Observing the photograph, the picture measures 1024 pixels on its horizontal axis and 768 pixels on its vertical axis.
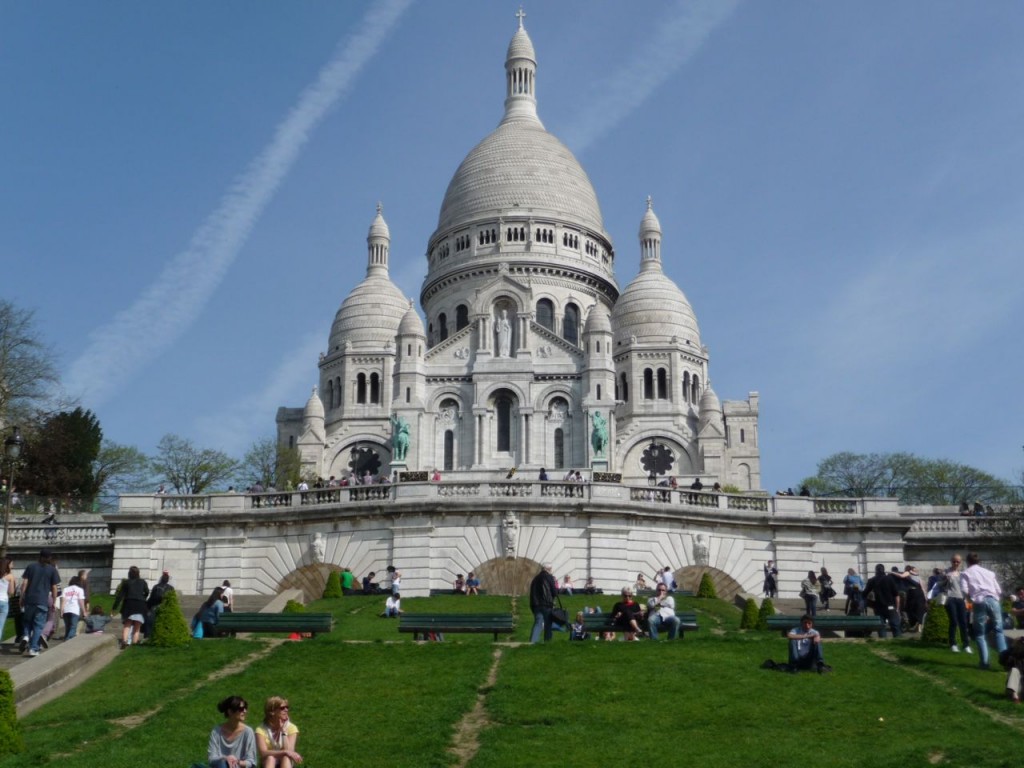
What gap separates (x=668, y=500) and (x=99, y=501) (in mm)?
27079

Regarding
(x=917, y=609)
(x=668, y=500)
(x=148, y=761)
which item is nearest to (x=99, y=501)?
(x=668, y=500)

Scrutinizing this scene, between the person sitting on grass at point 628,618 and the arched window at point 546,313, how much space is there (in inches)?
2730

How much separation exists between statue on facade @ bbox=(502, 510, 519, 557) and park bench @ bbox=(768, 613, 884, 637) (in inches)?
444

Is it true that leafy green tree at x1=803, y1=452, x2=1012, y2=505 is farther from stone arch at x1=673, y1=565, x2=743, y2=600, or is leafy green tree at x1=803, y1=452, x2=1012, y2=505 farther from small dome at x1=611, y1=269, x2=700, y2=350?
stone arch at x1=673, y1=565, x2=743, y2=600

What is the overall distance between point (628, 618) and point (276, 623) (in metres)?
6.08

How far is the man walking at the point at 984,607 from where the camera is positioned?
21.7 metres

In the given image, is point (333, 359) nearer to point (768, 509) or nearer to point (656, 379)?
point (656, 379)

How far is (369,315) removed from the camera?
328ft

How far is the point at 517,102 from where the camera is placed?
379 ft

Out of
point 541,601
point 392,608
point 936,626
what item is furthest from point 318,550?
point 936,626

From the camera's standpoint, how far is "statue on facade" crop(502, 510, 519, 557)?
37000 mm

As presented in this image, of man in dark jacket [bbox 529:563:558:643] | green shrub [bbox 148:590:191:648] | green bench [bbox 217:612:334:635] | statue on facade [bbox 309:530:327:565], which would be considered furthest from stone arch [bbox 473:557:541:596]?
green shrub [bbox 148:590:191:648]

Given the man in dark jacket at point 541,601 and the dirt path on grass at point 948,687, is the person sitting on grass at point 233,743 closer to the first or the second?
the dirt path on grass at point 948,687

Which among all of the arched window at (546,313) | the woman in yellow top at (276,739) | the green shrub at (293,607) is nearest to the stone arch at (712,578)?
the green shrub at (293,607)
